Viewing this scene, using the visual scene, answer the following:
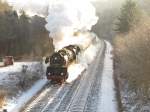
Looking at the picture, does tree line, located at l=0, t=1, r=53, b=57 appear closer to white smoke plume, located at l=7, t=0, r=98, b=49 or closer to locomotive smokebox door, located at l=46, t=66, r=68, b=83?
white smoke plume, located at l=7, t=0, r=98, b=49

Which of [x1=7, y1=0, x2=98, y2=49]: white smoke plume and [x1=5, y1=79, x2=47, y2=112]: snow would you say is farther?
[x1=7, y1=0, x2=98, y2=49]: white smoke plume

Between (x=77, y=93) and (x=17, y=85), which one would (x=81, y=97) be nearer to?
(x=77, y=93)

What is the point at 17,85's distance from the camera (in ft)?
112

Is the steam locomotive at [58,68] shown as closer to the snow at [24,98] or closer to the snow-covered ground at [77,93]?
the snow-covered ground at [77,93]

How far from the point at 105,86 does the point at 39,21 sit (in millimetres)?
29214

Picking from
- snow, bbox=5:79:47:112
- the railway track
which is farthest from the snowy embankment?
the railway track

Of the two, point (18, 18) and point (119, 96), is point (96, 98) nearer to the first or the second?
point (119, 96)

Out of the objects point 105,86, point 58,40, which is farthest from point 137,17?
point 105,86

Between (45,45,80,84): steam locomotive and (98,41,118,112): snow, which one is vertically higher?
(45,45,80,84): steam locomotive

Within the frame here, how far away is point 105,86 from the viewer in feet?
116

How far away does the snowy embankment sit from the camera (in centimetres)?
2898

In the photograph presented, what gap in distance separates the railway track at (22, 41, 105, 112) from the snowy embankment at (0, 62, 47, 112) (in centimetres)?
96

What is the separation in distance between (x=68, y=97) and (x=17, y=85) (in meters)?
5.87

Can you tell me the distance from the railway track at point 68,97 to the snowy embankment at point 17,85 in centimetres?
96
